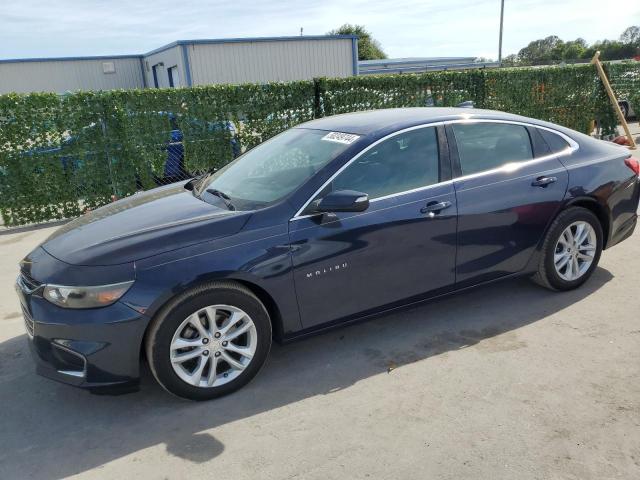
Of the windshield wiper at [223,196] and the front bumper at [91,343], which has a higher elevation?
the windshield wiper at [223,196]

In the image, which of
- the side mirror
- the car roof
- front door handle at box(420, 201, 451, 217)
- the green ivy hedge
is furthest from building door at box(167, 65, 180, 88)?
the side mirror

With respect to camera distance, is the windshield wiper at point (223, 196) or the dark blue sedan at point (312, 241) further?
the windshield wiper at point (223, 196)

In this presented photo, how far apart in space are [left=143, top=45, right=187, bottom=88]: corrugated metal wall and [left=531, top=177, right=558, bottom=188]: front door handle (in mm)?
24688

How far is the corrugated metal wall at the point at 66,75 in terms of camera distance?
33222 mm

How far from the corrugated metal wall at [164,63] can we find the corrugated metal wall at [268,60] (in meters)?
0.76

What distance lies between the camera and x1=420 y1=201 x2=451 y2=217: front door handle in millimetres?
3674

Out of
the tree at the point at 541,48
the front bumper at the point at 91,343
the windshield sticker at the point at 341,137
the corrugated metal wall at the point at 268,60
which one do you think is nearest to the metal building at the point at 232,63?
the corrugated metal wall at the point at 268,60

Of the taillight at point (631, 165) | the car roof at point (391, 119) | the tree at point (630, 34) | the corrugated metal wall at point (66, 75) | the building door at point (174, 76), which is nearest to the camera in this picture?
the car roof at point (391, 119)

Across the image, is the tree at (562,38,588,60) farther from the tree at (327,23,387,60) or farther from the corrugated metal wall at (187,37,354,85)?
the corrugated metal wall at (187,37,354,85)

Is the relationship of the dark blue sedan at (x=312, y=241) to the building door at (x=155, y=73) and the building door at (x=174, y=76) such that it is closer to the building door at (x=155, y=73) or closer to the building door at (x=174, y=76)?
the building door at (x=174, y=76)

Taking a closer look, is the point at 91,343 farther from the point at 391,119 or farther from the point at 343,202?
the point at 391,119

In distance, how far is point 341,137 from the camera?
3818 mm

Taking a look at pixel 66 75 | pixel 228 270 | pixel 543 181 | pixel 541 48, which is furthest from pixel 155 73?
pixel 541 48

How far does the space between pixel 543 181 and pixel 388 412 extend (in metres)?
2.26
